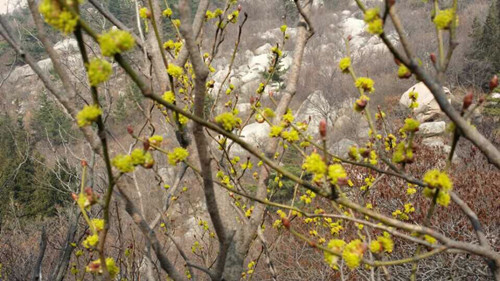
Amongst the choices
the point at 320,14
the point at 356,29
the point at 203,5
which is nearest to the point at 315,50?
the point at 356,29

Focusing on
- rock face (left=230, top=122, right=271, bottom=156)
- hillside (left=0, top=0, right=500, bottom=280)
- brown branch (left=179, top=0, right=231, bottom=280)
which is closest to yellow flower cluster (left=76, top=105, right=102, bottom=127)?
hillside (left=0, top=0, right=500, bottom=280)

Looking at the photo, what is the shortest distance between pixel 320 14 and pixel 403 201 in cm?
3037

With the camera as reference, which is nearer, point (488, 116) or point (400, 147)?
point (400, 147)

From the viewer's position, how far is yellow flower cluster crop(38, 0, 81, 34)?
62 cm

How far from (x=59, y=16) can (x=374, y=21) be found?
70 centimetres

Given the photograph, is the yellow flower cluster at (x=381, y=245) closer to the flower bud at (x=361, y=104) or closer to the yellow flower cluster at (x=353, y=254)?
the yellow flower cluster at (x=353, y=254)

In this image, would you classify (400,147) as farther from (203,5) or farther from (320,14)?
(320,14)

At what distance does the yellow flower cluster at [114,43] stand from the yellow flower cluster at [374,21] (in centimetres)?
57

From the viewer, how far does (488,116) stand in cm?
1330

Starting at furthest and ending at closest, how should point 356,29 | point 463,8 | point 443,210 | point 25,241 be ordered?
point 356,29 → point 463,8 → point 25,241 → point 443,210

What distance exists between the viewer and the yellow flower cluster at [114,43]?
648mm

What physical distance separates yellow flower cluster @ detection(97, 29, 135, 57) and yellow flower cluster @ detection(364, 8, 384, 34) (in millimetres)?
572

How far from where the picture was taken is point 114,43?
661mm

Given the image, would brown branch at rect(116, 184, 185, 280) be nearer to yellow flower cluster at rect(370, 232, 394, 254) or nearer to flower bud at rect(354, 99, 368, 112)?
yellow flower cluster at rect(370, 232, 394, 254)
